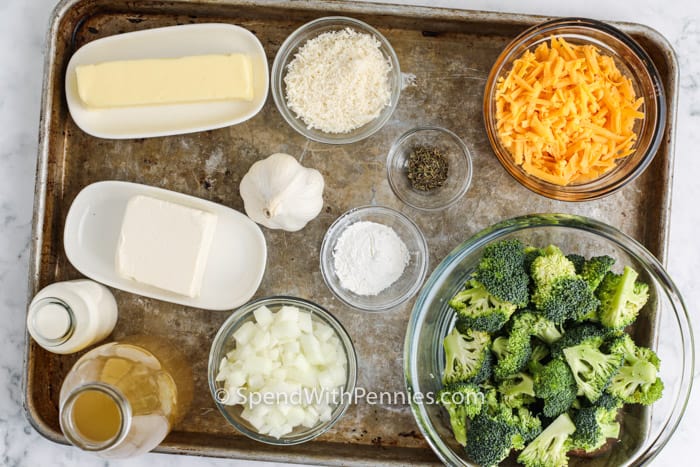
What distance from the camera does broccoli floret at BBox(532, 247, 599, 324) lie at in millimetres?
1700

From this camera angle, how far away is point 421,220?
2074 mm

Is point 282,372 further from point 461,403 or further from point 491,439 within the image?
point 491,439

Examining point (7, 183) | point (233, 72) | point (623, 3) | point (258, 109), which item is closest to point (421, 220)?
point (258, 109)

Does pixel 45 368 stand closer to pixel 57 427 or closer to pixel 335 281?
pixel 57 427

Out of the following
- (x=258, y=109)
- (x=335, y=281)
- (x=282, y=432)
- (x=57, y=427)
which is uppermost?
(x=258, y=109)

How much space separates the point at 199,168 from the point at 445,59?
0.94 meters

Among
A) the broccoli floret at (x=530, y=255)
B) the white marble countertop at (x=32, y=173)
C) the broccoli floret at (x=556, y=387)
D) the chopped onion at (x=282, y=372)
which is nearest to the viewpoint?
the broccoli floret at (x=556, y=387)

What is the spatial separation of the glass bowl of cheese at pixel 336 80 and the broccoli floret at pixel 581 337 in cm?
90

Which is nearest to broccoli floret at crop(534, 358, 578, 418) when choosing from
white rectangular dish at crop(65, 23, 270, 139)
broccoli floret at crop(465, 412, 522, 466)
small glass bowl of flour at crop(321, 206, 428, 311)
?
broccoli floret at crop(465, 412, 522, 466)

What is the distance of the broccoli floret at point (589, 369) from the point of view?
5.54 ft

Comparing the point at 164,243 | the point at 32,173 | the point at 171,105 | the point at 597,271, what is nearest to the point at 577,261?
the point at 597,271

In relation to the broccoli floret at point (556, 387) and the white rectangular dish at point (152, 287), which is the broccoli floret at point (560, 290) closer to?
the broccoli floret at point (556, 387)

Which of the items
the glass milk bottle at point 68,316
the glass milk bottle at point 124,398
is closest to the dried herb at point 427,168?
the glass milk bottle at point 124,398

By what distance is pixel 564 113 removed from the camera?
1.84m
